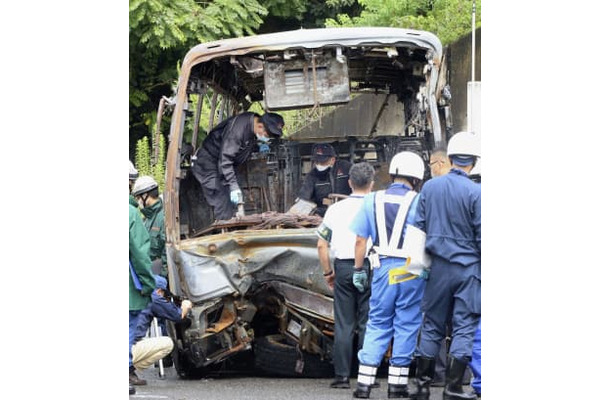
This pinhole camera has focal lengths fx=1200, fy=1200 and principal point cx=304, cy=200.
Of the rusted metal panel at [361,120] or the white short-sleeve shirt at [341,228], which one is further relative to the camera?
the rusted metal panel at [361,120]

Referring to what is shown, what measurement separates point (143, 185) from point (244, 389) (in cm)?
191

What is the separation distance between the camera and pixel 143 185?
347 inches

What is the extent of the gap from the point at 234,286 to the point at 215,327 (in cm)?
36

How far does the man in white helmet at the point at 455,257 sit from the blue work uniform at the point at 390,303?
10.6 inches

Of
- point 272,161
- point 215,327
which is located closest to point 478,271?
point 215,327

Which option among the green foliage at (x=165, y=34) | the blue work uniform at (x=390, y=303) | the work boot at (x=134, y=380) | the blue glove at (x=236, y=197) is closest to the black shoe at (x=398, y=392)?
the blue work uniform at (x=390, y=303)

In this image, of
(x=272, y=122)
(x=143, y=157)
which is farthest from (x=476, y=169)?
(x=143, y=157)

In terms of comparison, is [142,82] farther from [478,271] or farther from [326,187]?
[478,271]

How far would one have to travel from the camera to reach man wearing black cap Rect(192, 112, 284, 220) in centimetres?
877

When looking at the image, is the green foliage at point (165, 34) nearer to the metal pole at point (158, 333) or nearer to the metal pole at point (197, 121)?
the metal pole at point (197, 121)

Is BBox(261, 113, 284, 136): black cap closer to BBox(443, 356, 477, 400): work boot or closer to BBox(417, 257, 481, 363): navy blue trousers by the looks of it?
BBox(417, 257, 481, 363): navy blue trousers

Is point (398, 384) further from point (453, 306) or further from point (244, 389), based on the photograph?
point (244, 389)

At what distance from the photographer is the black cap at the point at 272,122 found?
8953 millimetres

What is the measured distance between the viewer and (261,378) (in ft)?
27.2
